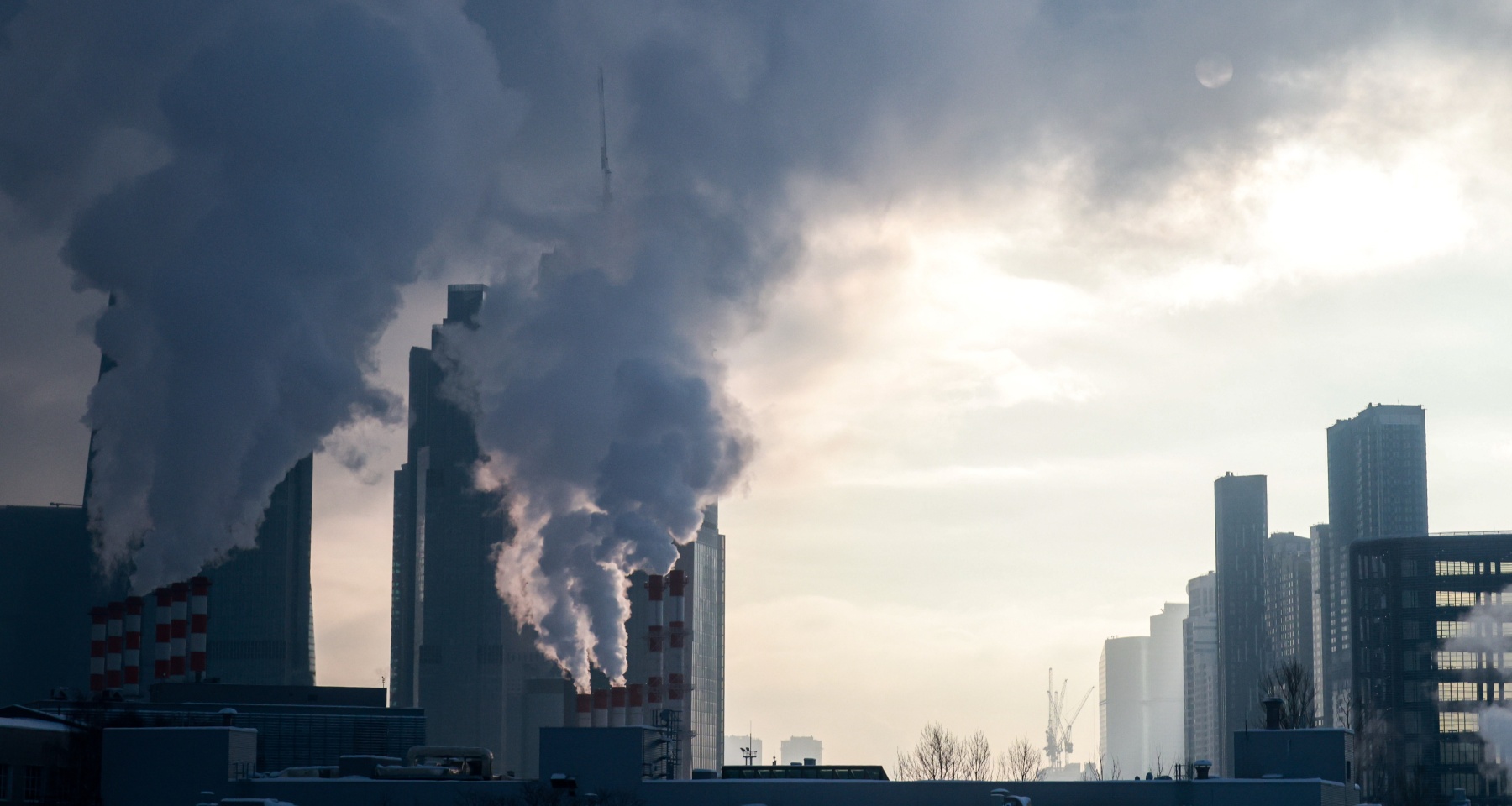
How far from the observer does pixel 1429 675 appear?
19912cm

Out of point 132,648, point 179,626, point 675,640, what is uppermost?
point 179,626

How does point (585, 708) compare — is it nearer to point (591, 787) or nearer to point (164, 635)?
point (164, 635)

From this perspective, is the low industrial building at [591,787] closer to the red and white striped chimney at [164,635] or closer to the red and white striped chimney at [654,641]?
the red and white striped chimney at [654,641]

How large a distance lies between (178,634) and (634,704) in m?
47.4

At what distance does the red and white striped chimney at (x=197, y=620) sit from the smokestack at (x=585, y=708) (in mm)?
36855

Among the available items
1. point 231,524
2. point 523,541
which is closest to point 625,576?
point 523,541

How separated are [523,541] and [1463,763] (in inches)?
3862

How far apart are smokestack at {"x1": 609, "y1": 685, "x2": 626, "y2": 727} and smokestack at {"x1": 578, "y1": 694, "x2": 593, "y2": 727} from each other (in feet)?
8.25

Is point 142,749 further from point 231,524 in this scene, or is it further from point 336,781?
point 231,524

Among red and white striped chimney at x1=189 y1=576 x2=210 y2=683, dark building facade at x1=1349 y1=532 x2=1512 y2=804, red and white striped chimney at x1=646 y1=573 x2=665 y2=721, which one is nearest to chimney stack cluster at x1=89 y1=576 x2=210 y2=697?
red and white striped chimney at x1=189 y1=576 x2=210 y2=683

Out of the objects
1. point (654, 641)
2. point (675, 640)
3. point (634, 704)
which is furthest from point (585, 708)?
point (654, 641)

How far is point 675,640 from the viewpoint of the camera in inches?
6688

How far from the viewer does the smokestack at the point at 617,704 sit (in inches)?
6688

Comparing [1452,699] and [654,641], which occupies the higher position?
[654,641]
